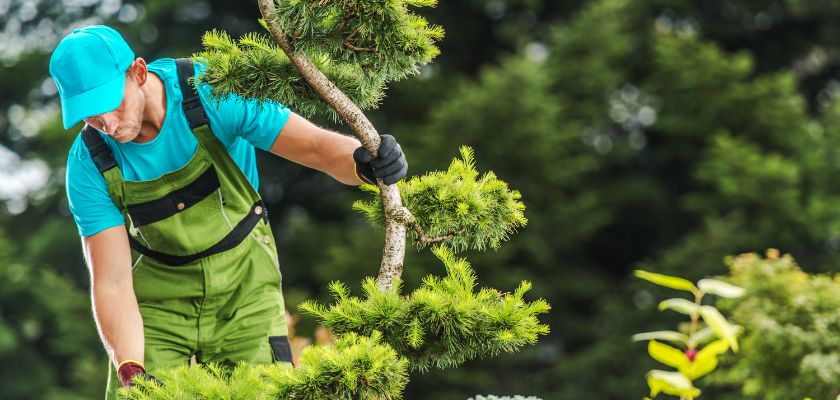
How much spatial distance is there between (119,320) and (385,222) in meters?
0.80

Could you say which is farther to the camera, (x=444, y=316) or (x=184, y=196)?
(x=184, y=196)

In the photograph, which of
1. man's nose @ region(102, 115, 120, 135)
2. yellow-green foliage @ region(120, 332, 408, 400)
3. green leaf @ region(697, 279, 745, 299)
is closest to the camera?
green leaf @ region(697, 279, 745, 299)

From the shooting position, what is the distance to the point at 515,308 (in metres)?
2.86

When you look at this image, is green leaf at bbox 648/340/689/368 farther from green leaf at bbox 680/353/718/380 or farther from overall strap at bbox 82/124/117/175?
overall strap at bbox 82/124/117/175

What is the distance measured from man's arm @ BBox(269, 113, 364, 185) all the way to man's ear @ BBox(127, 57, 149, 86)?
403 mm

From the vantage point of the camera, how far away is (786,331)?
255 inches

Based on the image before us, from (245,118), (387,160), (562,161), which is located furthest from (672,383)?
(562,161)

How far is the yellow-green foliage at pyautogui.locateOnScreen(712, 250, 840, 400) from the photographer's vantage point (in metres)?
6.27

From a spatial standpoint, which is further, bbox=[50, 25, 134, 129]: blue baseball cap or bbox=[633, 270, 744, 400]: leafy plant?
bbox=[50, 25, 134, 129]: blue baseball cap

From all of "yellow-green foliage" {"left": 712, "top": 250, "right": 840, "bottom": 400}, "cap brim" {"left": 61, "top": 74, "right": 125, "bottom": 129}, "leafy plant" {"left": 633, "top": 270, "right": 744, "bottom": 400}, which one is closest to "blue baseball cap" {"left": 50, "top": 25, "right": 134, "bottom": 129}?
"cap brim" {"left": 61, "top": 74, "right": 125, "bottom": 129}

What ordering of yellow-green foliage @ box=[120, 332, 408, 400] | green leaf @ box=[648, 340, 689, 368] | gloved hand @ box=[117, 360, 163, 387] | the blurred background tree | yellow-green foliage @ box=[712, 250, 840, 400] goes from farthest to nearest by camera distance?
1. the blurred background tree
2. yellow-green foliage @ box=[712, 250, 840, 400]
3. gloved hand @ box=[117, 360, 163, 387]
4. yellow-green foliage @ box=[120, 332, 408, 400]
5. green leaf @ box=[648, 340, 689, 368]

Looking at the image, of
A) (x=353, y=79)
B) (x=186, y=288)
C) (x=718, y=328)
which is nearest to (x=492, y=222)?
(x=353, y=79)

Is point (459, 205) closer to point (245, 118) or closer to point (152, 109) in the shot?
point (245, 118)

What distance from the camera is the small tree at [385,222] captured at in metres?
2.58
